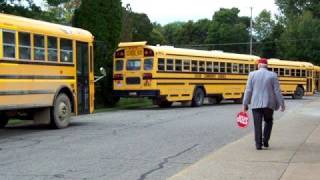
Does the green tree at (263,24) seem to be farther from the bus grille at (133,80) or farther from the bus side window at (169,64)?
the bus grille at (133,80)

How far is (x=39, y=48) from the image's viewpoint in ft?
54.6

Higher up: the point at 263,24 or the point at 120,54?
the point at 263,24

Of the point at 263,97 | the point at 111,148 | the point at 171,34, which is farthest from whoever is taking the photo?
the point at 171,34

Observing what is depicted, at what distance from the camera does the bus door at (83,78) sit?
19016mm

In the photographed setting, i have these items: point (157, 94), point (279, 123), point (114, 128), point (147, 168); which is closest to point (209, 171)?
point (147, 168)

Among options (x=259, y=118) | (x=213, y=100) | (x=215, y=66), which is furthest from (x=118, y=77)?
(x=259, y=118)

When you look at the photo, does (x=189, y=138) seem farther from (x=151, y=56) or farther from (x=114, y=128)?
(x=151, y=56)

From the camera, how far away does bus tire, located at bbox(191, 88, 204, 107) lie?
1203 inches

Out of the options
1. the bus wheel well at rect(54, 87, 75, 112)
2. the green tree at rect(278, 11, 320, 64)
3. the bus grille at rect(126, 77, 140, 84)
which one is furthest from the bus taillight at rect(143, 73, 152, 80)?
the green tree at rect(278, 11, 320, 64)

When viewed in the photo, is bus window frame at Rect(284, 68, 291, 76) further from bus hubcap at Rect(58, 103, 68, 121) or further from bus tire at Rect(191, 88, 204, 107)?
bus hubcap at Rect(58, 103, 68, 121)

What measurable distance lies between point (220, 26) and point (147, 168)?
90.0m

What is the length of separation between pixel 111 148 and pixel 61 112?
16.9ft

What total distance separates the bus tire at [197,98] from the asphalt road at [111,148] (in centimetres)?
985

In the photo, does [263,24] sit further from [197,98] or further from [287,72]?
[197,98]
